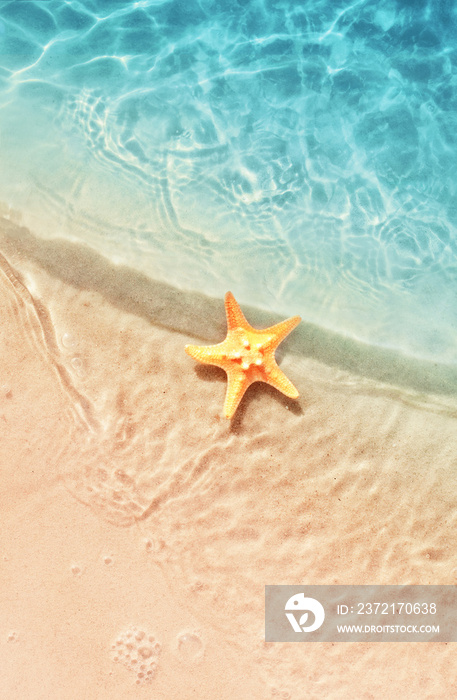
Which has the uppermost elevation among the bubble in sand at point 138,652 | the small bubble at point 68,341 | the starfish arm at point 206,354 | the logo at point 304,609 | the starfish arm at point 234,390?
the small bubble at point 68,341

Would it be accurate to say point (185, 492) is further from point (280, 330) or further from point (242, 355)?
point (280, 330)

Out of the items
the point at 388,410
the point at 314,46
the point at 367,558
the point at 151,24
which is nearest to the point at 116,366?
the point at 388,410

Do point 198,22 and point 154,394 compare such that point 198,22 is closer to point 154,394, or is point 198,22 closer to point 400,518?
point 154,394

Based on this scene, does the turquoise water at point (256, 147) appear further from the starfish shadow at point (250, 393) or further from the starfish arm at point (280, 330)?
the starfish shadow at point (250, 393)

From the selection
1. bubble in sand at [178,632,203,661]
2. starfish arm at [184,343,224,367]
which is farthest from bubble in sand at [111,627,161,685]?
starfish arm at [184,343,224,367]

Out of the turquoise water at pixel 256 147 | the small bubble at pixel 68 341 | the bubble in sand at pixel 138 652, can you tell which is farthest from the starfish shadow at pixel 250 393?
the bubble in sand at pixel 138 652

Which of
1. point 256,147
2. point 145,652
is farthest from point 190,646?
point 256,147

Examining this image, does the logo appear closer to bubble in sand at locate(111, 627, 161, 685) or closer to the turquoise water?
bubble in sand at locate(111, 627, 161, 685)
